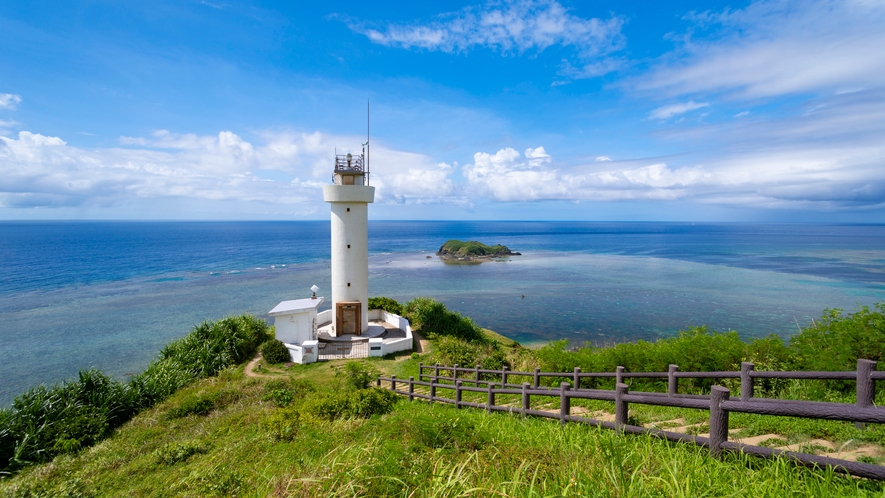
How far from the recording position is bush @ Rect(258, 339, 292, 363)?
16203 millimetres

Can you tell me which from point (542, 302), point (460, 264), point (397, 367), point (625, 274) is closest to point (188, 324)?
point (397, 367)

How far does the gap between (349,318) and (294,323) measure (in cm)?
249

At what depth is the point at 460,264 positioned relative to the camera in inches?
2682

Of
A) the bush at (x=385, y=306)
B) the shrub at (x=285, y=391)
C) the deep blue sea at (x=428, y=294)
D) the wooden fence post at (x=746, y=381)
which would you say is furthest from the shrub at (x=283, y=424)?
the deep blue sea at (x=428, y=294)

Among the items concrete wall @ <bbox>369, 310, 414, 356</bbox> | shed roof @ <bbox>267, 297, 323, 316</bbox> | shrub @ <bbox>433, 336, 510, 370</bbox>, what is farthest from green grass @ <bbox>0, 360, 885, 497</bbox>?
shed roof @ <bbox>267, 297, 323, 316</bbox>

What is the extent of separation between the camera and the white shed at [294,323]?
1736 centimetres

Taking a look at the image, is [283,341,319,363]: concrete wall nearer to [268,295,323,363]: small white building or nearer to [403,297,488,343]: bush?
[268,295,323,363]: small white building

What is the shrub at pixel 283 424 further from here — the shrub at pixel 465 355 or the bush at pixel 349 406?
the shrub at pixel 465 355

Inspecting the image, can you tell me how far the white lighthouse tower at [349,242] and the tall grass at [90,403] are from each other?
4693 millimetres

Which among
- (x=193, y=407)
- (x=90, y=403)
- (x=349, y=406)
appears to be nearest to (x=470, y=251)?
(x=193, y=407)

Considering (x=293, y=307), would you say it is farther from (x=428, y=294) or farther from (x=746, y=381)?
(x=428, y=294)

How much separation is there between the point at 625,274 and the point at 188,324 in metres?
51.8

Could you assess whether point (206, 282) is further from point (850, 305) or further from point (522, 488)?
point (850, 305)

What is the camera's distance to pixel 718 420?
145 inches
